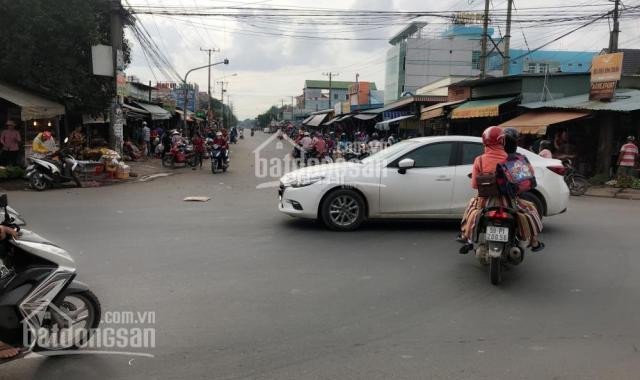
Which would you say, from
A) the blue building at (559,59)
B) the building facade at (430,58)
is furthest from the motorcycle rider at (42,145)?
the blue building at (559,59)

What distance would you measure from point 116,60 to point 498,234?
15.6 m

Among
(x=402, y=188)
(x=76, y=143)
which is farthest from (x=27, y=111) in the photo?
(x=402, y=188)

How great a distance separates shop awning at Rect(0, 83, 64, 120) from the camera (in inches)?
580

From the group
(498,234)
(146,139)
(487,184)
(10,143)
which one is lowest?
(498,234)

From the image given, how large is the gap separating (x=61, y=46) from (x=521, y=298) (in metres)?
15.5

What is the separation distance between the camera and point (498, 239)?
536 cm

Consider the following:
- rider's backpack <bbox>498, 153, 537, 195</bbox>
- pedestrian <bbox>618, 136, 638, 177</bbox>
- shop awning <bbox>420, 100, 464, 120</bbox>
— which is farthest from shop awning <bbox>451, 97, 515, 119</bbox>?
rider's backpack <bbox>498, 153, 537, 195</bbox>

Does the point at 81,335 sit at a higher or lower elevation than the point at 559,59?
lower

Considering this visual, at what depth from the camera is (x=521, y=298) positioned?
516 cm

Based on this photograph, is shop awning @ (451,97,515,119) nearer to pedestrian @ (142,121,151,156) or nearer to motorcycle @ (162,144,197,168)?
motorcycle @ (162,144,197,168)

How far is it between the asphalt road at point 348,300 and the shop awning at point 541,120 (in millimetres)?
7978

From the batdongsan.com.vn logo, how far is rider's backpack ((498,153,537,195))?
369 centimetres

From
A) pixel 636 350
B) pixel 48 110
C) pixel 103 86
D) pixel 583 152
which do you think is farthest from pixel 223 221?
pixel 583 152

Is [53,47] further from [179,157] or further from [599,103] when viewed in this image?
[599,103]
